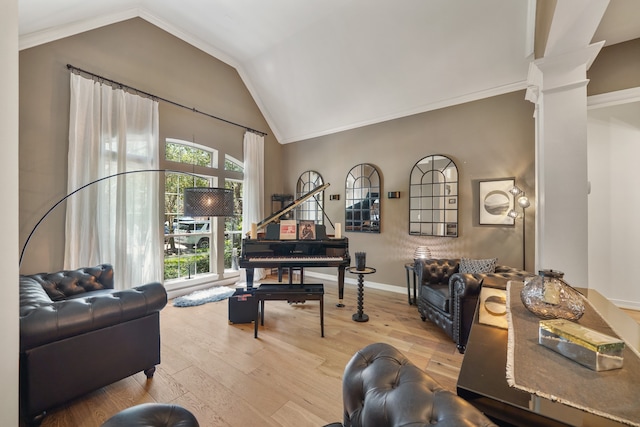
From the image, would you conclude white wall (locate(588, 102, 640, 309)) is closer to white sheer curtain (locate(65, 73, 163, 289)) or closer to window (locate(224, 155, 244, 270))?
window (locate(224, 155, 244, 270))

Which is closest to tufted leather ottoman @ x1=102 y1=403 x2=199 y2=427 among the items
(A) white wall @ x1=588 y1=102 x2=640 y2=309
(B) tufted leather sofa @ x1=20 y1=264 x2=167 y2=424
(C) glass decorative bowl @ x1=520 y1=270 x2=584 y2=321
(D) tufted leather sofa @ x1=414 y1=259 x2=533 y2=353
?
(B) tufted leather sofa @ x1=20 y1=264 x2=167 y2=424

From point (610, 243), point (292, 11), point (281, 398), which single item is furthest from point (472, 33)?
point (281, 398)

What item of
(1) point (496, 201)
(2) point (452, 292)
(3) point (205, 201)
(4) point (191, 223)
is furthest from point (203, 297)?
(1) point (496, 201)

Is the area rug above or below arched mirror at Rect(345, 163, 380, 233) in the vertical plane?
below

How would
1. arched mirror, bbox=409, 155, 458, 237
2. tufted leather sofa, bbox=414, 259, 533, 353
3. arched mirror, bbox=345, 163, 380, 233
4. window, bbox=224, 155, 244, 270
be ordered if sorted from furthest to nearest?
1. window, bbox=224, 155, 244, 270
2. arched mirror, bbox=345, 163, 380, 233
3. arched mirror, bbox=409, 155, 458, 237
4. tufted leather sofa, bbox=414, 259, 533, 353

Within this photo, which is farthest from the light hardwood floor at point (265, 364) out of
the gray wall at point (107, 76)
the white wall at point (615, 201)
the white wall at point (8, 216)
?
the white wall at point (615, 201)

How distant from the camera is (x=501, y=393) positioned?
663 mm

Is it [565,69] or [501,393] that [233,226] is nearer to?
[501,393]

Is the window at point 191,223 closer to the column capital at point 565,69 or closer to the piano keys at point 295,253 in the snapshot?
the piano keys at point 295,253

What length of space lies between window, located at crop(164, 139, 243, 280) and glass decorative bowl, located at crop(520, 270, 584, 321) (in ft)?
14.3

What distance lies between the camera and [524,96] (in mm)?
3498

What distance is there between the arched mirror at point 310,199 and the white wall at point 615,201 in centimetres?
446

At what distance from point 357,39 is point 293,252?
10.9 feet

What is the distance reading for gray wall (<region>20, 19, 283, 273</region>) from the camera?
9.41ft
